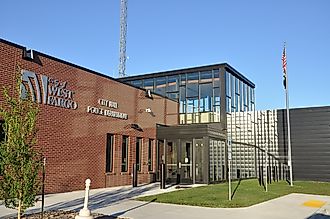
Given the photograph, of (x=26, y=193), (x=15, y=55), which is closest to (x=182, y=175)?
(x=15, y=55)

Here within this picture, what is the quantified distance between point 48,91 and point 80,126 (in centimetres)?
236

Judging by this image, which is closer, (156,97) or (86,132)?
(86,132)

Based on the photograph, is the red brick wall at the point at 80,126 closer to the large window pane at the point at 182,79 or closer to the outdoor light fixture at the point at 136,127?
the outdoor light fixture at the point at 136,127

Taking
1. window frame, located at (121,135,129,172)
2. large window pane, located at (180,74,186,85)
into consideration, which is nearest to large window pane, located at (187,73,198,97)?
large window pane, located at (180,74,186,85)

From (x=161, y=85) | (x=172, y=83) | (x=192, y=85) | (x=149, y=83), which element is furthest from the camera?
(x=149, y=83)

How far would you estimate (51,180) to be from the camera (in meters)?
14.2

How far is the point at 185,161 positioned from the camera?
21141mm

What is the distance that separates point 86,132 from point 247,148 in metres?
13.7

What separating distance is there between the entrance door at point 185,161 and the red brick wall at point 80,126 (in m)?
2.00

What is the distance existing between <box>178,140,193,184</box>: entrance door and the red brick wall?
2.00m

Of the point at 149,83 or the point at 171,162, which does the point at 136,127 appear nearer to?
the point at 171,162

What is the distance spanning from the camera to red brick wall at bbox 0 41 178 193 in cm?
1398

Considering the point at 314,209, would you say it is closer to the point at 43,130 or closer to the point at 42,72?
the point at 43,130

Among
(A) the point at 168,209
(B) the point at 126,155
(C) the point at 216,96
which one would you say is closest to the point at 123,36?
(C) the point at 216,96
